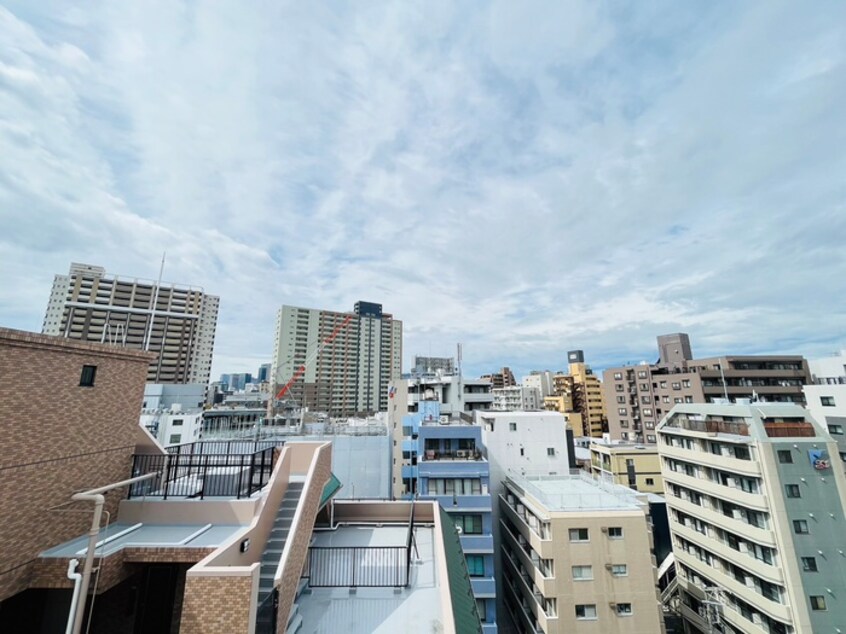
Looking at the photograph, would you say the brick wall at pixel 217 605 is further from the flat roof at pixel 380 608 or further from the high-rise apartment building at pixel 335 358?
the high-rise apartment building at pixel 335 358

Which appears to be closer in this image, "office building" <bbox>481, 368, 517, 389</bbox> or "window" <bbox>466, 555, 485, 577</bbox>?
"window" <bbox>466, 555, 485, 577</bbox>

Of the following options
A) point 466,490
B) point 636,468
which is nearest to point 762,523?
point 466,490

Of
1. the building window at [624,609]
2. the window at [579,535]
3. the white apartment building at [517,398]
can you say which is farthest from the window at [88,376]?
the white apartment building at [517,398]

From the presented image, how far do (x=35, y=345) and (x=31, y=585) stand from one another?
4.89 metres

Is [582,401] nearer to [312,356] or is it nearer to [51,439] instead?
[312,356]

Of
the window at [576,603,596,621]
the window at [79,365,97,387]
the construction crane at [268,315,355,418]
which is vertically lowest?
the window at [576,603,596,621]

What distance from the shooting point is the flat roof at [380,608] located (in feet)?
26.9

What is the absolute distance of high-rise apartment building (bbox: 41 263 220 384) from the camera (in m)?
85.4

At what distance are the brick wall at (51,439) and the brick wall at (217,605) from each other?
4.17m

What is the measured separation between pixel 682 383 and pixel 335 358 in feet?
305

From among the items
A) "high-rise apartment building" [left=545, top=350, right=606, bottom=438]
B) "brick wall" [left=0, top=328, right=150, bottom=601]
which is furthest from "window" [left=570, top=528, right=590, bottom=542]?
"high-rise apartment building" [left=545, top=350, right=606, bottom=438]

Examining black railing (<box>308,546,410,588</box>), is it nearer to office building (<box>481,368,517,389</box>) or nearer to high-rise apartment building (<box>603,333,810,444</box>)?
high-rise apartment building (<box>603,333,810,444</box>)

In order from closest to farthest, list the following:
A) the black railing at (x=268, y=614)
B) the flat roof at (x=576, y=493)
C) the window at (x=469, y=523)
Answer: the black railing at (x=268, y=614)
the flat roof at (x=576, y=493)
the window at (x=469, y=523)

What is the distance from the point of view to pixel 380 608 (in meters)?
8.88
